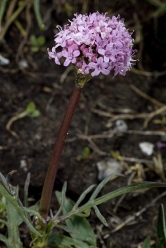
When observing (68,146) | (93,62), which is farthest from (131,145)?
(93,62)

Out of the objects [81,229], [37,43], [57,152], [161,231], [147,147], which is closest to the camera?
[57,152]

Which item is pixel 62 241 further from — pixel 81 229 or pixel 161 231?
pixel 161 231

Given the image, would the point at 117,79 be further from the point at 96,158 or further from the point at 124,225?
the point at 124,225

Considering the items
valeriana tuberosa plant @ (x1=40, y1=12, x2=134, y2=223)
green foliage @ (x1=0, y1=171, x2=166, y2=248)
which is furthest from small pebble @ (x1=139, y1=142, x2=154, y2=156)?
valeriana tuberosa plant @ (x1=40, y1=12, x2=134, y2=223)

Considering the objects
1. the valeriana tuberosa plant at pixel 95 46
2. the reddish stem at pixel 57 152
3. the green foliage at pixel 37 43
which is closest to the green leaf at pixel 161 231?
the reddish stem at pixel 57 152

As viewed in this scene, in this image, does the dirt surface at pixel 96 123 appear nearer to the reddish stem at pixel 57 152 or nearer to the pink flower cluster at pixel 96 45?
the reddish stem at pixel 57 152

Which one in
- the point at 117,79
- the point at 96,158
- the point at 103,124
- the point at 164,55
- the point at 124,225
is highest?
the point at 164,55

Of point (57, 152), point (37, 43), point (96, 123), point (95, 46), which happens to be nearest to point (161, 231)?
point (57, 152)
